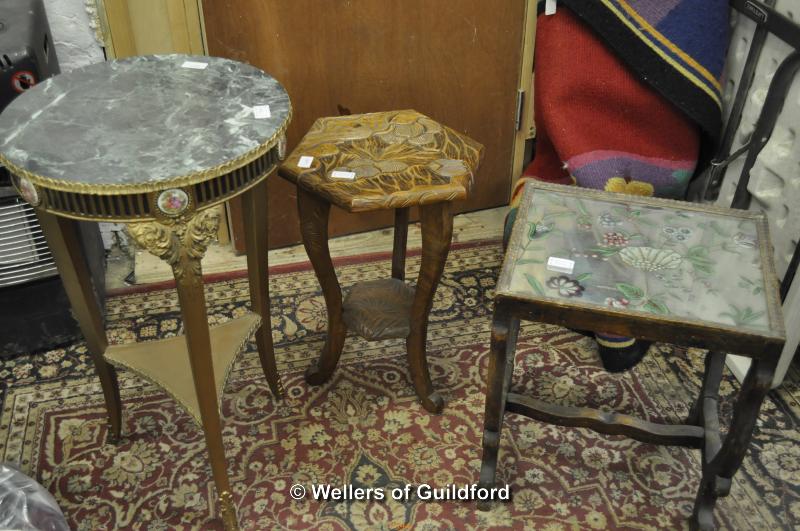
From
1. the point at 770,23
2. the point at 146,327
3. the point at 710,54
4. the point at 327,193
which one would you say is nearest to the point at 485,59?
the point at 710,54

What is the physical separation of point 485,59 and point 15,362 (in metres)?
1.81

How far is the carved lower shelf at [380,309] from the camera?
2.16 meters

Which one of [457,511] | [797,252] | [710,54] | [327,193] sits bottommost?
[457,511]

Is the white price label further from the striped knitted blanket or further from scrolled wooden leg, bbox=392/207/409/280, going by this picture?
the striped knitted blanket

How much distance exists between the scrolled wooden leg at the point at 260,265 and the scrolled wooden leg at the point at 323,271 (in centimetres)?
10

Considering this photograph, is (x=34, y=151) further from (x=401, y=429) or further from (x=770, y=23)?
(x=770, y=23)

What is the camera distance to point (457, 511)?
195 centimetres

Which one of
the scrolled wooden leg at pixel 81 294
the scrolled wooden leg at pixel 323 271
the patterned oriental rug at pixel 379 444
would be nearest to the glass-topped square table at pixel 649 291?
the patterned oriental rug at pixel 379 444

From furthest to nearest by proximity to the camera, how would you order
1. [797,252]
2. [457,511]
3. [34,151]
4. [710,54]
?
[710,54]
[797,252]
[457,511]
[34,151]

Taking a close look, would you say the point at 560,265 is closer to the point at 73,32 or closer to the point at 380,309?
the point at 380,309

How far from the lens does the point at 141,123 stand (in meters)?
1.57

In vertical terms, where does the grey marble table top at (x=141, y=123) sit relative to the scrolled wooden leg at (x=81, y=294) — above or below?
above

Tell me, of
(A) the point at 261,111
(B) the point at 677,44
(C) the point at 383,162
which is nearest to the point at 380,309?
(C) the point at 383,162

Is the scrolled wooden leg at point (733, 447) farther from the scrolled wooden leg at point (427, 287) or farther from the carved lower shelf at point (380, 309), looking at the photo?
the carved lower shelf at point (380, 309)
